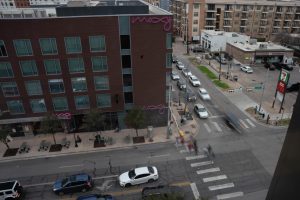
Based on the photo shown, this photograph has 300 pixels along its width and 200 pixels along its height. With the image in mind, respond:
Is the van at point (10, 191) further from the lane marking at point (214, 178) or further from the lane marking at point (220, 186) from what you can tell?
the lane marking at point (220, 186)

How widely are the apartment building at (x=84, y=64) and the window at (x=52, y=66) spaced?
0.26ft

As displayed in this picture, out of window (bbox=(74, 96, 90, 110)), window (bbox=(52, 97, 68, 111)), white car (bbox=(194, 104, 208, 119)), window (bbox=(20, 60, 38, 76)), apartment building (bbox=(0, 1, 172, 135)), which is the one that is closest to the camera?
apartment building (bbox=(0, 1, 172, 135))

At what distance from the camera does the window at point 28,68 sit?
32.5 m

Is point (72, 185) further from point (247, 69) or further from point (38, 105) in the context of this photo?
point (247, 69)

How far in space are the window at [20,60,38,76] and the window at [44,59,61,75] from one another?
1.60 metres

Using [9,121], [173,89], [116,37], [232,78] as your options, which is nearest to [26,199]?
[9,121]

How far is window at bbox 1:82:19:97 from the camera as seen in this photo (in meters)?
33.3

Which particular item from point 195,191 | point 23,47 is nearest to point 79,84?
point 23,47

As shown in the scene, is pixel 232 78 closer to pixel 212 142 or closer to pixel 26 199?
pixel 212 142

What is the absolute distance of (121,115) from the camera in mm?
37688

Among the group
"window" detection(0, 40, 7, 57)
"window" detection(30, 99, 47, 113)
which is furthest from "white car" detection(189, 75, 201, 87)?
"window" detection(0, 40, 7, 57)

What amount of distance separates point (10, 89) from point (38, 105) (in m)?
4.33

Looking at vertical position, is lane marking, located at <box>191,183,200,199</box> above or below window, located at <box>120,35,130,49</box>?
below

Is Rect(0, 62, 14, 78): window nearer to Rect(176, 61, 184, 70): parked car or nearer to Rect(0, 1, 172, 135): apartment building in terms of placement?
Rect(0, 1, 172, 135): apartment building
